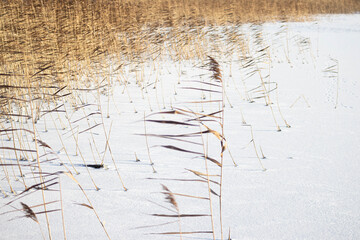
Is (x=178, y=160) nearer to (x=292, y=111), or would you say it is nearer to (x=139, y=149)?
(x=139, y=149)

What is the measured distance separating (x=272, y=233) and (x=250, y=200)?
23 cm

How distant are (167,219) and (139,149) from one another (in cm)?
82

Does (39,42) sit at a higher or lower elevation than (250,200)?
higher

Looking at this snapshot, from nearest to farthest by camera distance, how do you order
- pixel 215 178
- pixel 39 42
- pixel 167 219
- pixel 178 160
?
pixel 167 219 < pixel 215 178 < pixel 178 160 < pixel 39 42

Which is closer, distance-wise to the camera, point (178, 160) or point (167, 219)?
point (167, 219)

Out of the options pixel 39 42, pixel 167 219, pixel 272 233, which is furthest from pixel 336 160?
pixel 39 42

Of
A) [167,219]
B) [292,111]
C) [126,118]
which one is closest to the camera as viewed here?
[167,219]

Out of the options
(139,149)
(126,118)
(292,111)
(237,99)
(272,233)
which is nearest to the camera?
(272,233)

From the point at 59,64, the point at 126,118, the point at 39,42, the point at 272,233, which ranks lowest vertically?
the point at 272,233

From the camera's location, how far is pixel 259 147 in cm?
Result: 180

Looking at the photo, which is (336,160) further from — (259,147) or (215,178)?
(215,178)

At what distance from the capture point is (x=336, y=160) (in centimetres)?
155

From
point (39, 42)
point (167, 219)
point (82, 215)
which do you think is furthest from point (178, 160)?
point (39, 42)

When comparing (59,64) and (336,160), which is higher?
(59,64)
